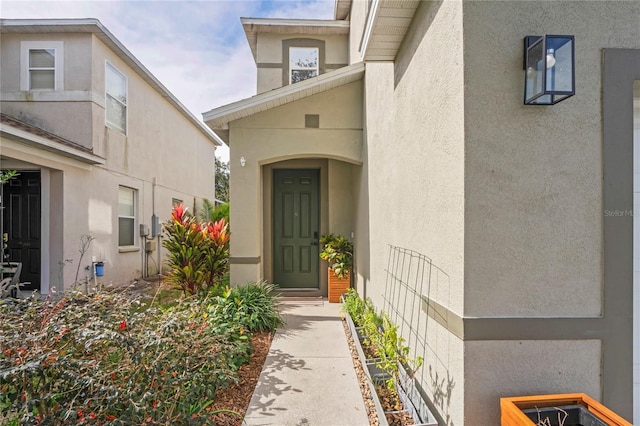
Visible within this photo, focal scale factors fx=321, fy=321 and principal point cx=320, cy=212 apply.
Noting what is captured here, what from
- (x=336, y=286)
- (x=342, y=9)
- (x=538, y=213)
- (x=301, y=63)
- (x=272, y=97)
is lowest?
(x=336, y=286)

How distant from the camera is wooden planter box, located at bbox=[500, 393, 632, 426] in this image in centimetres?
186

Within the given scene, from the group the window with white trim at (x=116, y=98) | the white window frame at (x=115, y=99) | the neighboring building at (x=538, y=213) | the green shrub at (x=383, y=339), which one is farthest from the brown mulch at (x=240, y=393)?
the window with white trim at (x=116, y=98)

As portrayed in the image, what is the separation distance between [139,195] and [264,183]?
517cm

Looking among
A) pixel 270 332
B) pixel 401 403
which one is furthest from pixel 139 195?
pixel 401 403

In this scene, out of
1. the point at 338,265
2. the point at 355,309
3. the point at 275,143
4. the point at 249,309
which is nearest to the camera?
the point at 249,309

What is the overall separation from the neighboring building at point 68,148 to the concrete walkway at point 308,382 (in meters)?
5.65

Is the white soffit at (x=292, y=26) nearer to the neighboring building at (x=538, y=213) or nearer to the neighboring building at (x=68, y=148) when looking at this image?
the neighboring building at (x=68, y=148)

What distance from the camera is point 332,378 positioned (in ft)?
11.5

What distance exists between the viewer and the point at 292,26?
7.89m

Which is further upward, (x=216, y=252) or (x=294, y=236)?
(x=294, y=236)

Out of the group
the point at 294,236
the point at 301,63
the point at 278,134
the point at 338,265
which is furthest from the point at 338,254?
the point at 301,63

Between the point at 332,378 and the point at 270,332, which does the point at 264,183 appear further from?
the point at 332,378

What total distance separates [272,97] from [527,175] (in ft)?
14.4

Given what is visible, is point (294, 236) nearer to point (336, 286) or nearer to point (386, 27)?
point (336, 286)
